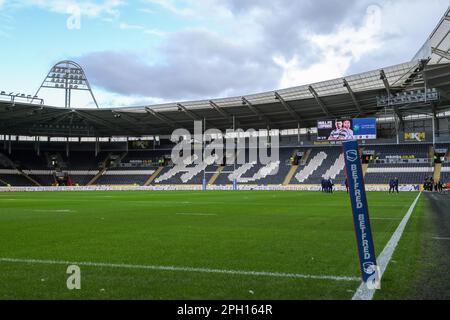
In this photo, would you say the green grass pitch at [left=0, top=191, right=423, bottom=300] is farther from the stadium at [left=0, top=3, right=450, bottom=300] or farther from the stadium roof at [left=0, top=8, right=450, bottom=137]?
the stadium roof at [left=0, top=8, right=450, bottom=137]

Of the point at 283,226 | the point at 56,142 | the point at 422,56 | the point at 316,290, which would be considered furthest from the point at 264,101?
the point at 316,290

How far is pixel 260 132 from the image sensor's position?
71.4 metres

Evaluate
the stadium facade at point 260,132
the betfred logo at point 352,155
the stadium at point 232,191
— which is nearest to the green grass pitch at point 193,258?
the stadium at point 232,191

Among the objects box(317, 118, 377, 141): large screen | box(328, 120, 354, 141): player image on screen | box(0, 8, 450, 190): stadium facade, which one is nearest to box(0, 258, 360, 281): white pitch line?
box(0, 8, 450, 190): stadium facade

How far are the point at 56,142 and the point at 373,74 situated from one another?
56.3 m

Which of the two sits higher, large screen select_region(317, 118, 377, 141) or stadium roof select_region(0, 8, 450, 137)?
stadium roof select_region(0, 8, 450, 137)

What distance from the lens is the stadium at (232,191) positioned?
18.4 ft

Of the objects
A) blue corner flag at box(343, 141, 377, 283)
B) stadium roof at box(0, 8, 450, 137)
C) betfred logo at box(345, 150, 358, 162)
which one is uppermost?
stadium roof at box(0, 8, 450, 137)

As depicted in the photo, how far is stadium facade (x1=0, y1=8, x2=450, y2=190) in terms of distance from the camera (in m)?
50.8

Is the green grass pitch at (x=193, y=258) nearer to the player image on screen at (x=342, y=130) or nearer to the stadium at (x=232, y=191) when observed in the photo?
the stadium at (x=232, y=191)

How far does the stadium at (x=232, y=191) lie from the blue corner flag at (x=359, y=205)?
38 cm

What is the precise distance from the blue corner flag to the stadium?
0.38 meters

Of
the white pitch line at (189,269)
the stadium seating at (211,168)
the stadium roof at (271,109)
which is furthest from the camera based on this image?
the stadium seating at (211,168)
